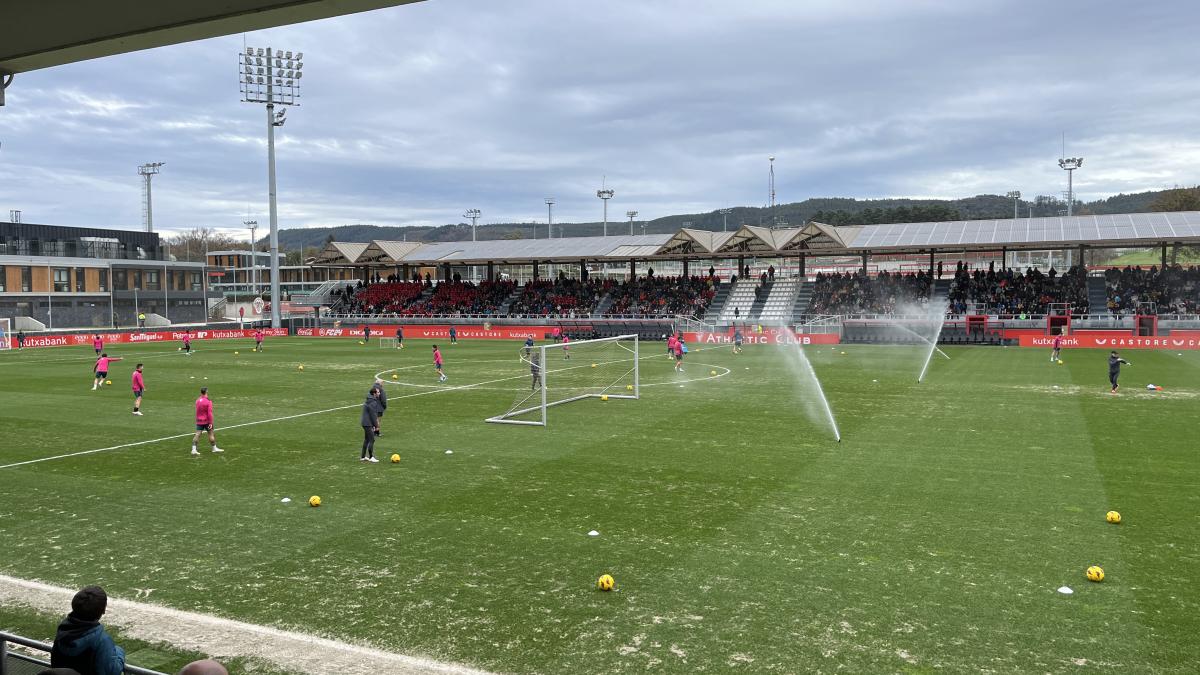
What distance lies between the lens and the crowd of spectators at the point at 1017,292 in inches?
2068

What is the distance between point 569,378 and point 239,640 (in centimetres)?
2389

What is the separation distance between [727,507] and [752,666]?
5495 millimetres

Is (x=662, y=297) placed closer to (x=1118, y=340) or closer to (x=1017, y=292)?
(x=1017, y=292)

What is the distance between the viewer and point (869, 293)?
6000 centimetres

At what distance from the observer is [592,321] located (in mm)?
60125

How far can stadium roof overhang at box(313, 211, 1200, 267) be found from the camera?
51.2 m

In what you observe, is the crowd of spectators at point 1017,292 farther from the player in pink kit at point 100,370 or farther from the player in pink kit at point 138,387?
the player in pink kit at point 100,370

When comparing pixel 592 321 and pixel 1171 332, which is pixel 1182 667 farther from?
pixel 592 321

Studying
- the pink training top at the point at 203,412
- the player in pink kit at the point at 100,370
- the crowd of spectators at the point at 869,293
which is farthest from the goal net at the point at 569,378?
the crowd of spectators at the point at 869,293

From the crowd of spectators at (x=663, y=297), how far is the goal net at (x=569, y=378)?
70.7 feet

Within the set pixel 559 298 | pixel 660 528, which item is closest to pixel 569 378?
pixel 660 528

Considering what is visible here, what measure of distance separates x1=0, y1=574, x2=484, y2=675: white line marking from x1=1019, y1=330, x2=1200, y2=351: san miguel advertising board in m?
47.1

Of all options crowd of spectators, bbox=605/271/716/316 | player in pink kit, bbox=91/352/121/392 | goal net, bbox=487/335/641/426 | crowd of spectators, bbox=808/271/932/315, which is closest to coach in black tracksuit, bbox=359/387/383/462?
goal net, bbox=487/335/641/426

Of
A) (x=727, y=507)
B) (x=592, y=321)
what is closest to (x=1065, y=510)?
(x=727, y=507)
